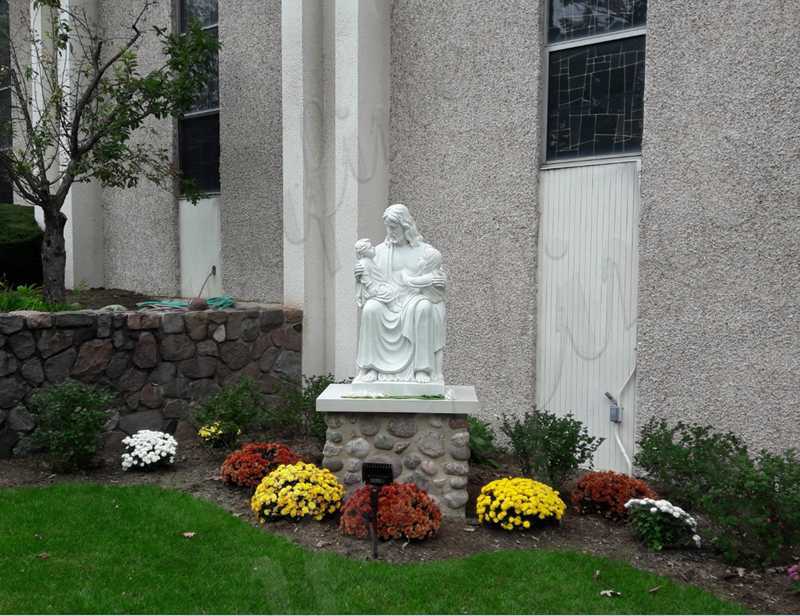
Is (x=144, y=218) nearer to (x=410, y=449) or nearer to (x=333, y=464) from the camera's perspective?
(x=333, y=464)

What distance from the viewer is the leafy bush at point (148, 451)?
21.3 feet

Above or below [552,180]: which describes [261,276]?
below

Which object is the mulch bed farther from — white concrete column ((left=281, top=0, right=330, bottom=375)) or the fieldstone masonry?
white concrete column ((left=281, top=0, right=330, bottom=375))

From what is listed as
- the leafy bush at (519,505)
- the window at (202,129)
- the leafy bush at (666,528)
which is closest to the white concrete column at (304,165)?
the window at (202,129)

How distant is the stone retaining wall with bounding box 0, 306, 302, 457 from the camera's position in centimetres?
677

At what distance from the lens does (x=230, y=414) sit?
273 inches

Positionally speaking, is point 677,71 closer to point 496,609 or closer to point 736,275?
point 736,275

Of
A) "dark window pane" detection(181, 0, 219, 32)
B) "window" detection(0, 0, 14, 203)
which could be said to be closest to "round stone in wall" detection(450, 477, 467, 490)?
"dark window pane" detection(181, 0, 219, 32)

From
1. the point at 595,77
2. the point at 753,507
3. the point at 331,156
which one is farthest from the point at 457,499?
the point at 331,156

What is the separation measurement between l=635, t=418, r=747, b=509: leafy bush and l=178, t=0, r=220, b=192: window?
22.9 ft

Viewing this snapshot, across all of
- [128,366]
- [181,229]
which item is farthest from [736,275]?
[181,229]

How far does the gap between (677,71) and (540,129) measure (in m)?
1.40

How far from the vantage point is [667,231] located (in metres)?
6.43

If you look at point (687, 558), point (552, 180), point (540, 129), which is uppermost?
point (540, 129)
